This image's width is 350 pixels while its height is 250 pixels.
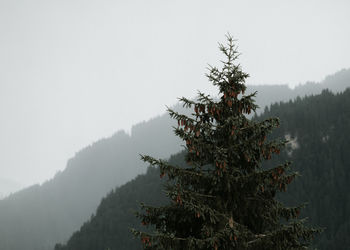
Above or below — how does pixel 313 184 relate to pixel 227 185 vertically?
below

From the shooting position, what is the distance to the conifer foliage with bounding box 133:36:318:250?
9.40m

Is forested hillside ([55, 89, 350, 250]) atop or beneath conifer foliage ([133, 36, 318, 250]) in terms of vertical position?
beneath

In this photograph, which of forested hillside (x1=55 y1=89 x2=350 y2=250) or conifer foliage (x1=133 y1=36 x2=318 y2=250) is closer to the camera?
conifer foliage (x1=133 y1=36 x2=318 y2=250)

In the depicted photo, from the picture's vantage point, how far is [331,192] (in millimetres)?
170000

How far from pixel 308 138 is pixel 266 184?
19748 centimetres

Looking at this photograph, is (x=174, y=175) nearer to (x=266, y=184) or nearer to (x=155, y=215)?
(x=155, y=215)

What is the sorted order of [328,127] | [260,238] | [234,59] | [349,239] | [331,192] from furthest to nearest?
1. [328,127]
2. [331,192]
3. [349,239]
4. [234,59]
5. [260,238]

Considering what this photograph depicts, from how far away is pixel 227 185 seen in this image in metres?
9.91

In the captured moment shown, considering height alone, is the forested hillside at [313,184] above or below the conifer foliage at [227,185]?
below

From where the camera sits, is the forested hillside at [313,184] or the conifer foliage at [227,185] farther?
the forested hillside at [313,184]

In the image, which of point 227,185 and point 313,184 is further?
point 313,184

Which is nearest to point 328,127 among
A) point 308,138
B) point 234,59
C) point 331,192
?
point 308,138

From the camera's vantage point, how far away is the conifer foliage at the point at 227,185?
940cm

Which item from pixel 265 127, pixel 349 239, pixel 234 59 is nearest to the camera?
pixel 265 127
